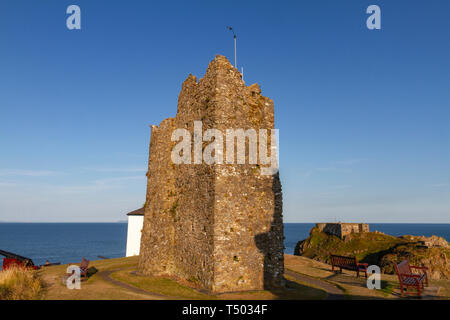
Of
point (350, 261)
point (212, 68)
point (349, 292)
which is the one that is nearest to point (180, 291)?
point (349, 292)

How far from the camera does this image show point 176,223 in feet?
50.2

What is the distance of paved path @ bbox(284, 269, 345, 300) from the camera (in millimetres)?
11039

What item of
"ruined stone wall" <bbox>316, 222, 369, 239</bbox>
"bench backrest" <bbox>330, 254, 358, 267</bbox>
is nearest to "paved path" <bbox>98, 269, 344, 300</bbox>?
"bench backrest" <bbox>330, 254, 358, 267</bbox>

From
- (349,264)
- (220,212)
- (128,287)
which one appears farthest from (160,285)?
(349,264)

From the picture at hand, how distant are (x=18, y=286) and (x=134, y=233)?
21.8m

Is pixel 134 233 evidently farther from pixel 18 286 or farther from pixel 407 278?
pixel 407 278

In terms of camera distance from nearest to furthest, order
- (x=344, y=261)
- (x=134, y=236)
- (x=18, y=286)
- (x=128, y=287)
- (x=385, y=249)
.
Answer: (x=18, y=286) → (x=128, y=287) → (x=344, y=261) → (x=134, y=236) → (x=385, y=249)

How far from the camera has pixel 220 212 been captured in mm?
11984

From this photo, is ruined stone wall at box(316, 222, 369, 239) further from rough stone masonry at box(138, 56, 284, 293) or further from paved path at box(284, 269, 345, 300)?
rough stone masonry at box(138, 56, 284, 293)

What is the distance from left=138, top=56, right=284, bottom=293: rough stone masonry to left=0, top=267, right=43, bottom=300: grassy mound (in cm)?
573

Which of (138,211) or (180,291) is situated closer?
(180,291)

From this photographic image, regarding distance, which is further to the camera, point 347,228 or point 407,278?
point 347,228
